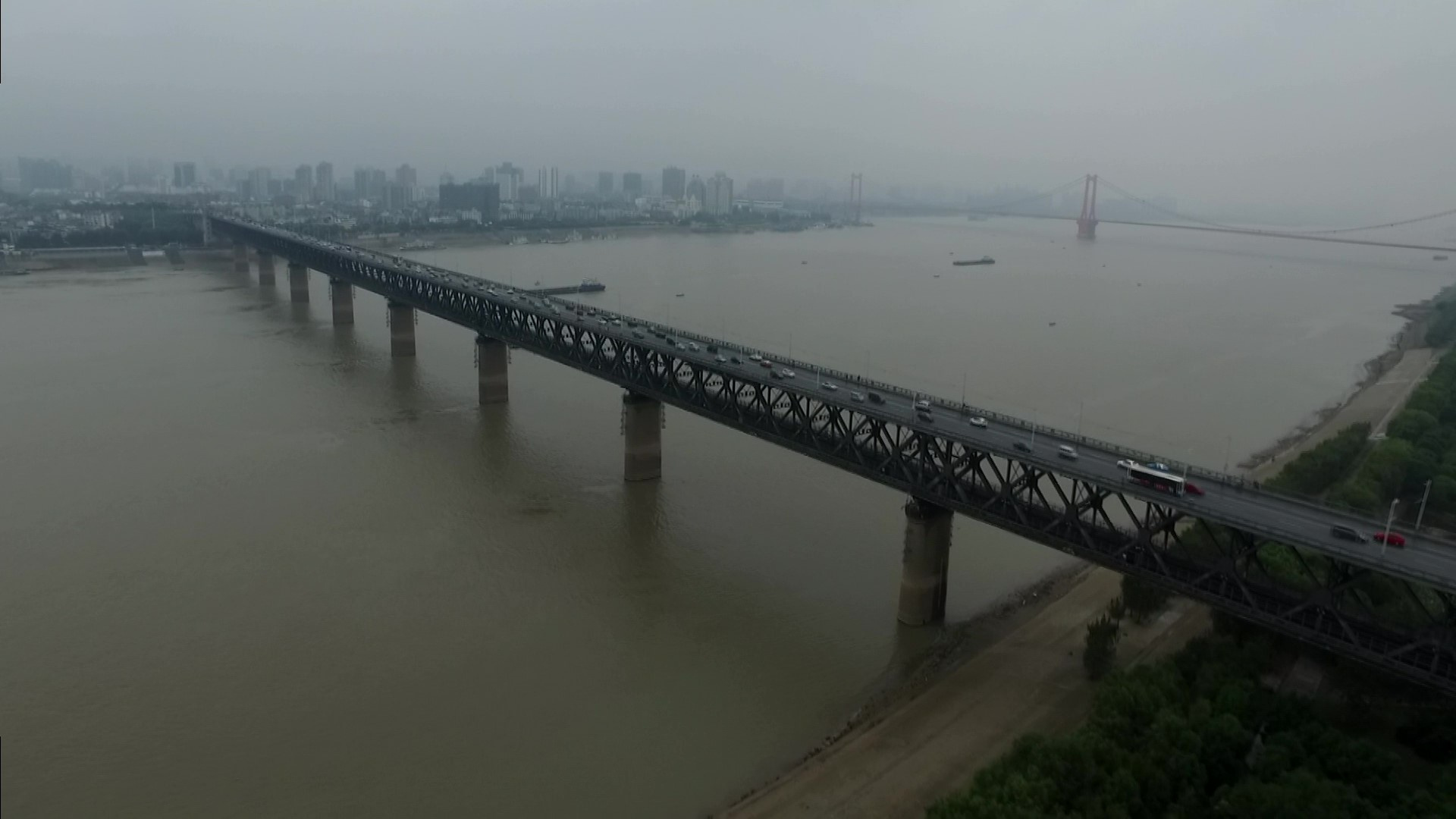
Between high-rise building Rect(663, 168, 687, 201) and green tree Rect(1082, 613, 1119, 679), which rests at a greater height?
high-rise building Rect(663, 168, 687, 201)

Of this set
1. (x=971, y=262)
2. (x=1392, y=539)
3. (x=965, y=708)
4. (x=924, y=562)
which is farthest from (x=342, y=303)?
(x=971, y=262)

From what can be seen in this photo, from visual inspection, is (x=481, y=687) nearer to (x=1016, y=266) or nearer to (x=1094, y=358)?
(x=1094, y=358)

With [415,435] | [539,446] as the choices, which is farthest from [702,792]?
[415,435]

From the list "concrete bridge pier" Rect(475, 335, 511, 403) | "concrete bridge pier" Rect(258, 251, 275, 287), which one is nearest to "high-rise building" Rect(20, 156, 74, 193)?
"concrete bridge pier" Rect(258, 251, 275, 287)

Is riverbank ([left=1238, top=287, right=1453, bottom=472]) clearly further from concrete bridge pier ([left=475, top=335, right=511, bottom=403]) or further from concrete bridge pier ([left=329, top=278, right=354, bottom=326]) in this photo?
concrete bridge pier ([left=329, top=278, right=354, bottom=326])

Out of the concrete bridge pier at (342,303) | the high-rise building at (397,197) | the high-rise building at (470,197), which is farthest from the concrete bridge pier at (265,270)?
the high-rise building at (397,197)

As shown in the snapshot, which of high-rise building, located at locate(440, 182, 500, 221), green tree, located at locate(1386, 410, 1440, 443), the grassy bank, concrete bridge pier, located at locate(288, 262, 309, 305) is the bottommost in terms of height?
the grassy bank
